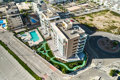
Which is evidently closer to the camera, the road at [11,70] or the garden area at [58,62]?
the road at [11,70]

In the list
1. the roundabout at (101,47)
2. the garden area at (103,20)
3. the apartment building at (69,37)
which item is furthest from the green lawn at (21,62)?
the garden area at (103,20)

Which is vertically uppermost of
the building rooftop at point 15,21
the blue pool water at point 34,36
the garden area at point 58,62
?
the building rooftop at point 15,21

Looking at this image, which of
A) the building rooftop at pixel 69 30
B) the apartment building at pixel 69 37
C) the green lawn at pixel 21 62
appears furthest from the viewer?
the green lawn at pixel 21 62

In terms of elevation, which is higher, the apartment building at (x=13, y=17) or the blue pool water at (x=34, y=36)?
the apartment building at (x=13, y=17)

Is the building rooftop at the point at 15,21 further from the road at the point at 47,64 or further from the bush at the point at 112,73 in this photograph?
the bush at the point at 112,73

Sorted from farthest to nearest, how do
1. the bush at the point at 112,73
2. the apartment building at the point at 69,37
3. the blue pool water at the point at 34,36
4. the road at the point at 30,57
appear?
the blue pool water at the point at 34,36
the road at the point at 30,57
the bush at the point at 112,73
the apartment building at the point at 69,37

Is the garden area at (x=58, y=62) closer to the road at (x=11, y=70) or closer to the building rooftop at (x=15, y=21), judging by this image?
the road at (x=11, y=70)

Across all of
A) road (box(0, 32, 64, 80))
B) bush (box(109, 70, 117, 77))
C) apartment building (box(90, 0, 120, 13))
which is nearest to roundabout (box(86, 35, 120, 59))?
bush (box(109, 70, 117, 77))

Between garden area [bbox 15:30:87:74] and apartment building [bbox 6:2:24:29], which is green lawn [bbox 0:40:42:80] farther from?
apartment building [bbox 6:2:24:29]
